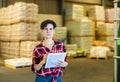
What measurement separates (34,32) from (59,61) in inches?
344

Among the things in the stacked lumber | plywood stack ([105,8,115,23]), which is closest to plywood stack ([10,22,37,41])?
the stacked lumber

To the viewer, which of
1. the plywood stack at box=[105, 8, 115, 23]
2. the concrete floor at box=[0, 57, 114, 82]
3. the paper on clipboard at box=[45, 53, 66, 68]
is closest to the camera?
the paper on clipboard at box=[45, 53, 66, 68]

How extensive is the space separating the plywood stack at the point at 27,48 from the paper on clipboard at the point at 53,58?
26.2 ft

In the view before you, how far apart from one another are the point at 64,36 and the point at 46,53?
11.3 m

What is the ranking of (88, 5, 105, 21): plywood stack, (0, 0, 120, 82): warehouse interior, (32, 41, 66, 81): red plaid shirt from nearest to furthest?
(32, 41, 66, 81): red plaid shirt < (0, 0, 120, 82): warehouse interior < (88, 5, 105, 21): plywood stack

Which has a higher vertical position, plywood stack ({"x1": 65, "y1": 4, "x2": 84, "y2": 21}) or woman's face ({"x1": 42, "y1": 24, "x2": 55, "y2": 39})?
plywood stack ({"x1": 65, "y1": 4, "x2": 84, "y2": 21})

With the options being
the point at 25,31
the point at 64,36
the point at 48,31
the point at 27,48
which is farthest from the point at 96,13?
the point at 48,31

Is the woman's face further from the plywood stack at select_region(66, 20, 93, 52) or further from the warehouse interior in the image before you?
the plywood stack at select_region(66, 20, 93, 52)

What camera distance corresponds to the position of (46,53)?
2.45 m

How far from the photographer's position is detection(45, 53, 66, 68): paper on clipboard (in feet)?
7.70

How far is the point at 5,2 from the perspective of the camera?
13.2 m

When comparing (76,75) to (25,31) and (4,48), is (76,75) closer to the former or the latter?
(25,31)

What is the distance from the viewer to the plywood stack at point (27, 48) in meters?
10.3

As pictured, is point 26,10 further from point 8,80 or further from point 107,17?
point 107,17
